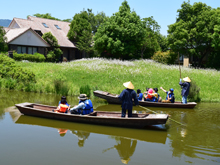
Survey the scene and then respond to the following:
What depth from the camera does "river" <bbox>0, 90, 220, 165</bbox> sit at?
726cm

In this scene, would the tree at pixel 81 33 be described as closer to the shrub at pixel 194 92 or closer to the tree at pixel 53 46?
the tree at pixel 53 46

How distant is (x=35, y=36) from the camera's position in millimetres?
35875

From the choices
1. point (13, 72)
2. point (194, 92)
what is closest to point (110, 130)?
point (194, 92)

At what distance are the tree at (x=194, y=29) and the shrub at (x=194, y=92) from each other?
53.6 ft

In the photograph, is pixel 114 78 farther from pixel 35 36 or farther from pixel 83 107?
pixel 35 36

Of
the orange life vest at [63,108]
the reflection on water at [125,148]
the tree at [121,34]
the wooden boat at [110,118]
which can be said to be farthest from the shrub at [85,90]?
the tree at [121,34]

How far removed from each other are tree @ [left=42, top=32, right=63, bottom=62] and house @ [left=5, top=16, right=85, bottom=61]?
0.83m

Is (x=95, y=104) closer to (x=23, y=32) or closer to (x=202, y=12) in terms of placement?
(x=23, y=32)

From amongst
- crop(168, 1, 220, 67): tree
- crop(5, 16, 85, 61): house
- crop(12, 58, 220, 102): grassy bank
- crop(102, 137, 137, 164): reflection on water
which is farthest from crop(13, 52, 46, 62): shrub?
crop(102, 137, 137, 164): reflection on water

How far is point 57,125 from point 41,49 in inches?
1116

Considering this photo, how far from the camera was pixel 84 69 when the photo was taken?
24922mm

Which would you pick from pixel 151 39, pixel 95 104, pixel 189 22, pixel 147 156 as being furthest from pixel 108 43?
pixel 147 156

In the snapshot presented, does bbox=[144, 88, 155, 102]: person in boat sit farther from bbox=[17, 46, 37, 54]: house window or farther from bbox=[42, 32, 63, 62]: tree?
bbox=[17, 46, 37, 54]: house window

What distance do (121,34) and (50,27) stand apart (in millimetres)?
14750
